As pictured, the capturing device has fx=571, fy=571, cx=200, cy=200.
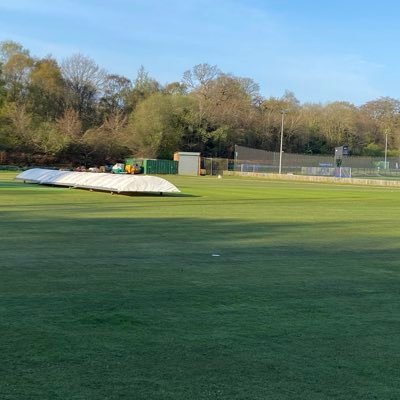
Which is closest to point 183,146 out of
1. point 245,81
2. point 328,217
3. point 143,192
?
point 245,81

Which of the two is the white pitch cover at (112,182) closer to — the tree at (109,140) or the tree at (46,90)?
the tree at (109,140)

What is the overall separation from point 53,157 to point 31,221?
71.8 metres

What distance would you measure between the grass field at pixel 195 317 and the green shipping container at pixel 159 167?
224 ft

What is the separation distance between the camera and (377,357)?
509 centimetres

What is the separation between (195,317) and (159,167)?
7713 centimetres

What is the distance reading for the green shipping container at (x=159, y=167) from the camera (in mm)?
81500

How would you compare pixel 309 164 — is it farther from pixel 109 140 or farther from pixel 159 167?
pixel 109 140

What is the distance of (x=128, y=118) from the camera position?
332 ft

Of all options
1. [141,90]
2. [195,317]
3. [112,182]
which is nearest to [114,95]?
[141,90]

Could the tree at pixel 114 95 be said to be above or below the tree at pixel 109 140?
above

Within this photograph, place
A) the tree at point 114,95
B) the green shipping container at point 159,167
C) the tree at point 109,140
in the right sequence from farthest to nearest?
the tree at point 114,95
the tree at point 109,140
the green shipping container at point 159,167

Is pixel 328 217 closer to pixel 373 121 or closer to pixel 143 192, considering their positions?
pixel 143 192

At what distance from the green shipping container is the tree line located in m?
10.8

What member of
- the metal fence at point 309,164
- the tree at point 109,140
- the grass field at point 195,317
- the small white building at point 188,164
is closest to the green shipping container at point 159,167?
the small white building at point 188,164
